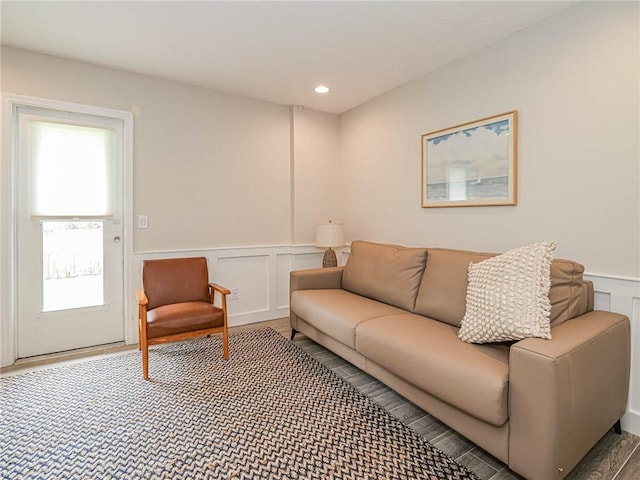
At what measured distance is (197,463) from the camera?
1.58 meters

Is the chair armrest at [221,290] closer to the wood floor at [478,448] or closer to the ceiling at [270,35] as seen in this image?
the wood floor at [478,448]

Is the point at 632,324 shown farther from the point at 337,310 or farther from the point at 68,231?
the point at 68,231

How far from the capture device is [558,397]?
1.31 meters

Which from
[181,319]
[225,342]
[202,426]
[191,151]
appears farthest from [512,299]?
[191,151]

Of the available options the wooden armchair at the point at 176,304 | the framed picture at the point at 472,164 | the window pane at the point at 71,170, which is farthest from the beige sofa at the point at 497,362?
the window pane at the point at 71,170

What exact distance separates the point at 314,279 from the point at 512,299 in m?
1.84

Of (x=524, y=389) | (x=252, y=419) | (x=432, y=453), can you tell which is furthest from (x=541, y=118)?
(x=252, y=419)

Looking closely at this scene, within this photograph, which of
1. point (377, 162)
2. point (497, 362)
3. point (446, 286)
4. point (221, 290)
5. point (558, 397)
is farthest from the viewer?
point (377, 162)

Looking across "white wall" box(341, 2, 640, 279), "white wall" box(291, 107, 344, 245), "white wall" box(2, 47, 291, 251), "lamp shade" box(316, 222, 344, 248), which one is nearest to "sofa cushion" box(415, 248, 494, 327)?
"white wall" box(341, 2, 640, 279)

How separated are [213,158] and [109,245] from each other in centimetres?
127

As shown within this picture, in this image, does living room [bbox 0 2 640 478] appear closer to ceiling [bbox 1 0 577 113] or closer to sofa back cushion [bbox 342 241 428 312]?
ceiling [bbox 1 0 577 113]

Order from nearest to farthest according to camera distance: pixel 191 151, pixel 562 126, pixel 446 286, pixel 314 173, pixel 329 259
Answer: pixel 562 126 → pixel 446 286 → pixel 191 151 → pixel 329 259 → pixel 314 173

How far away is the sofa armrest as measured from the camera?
4.33 ft

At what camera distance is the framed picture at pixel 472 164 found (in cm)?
238
